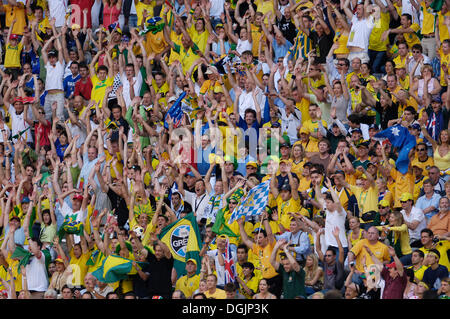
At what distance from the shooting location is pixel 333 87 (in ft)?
66.9

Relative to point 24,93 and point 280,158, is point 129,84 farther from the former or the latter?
point 280,158

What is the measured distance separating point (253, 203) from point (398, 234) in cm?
205

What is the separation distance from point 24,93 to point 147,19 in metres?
2.53

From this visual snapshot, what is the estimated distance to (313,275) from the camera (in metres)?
17.4

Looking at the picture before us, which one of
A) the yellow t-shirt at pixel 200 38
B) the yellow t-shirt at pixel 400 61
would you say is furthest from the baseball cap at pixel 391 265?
the yellow t-shirt at pixel 200 38

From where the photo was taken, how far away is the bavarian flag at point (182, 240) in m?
18.3

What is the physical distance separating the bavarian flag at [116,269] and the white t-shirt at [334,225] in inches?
102

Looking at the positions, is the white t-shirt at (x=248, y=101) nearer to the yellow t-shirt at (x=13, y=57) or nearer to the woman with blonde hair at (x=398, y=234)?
the woman with blonde hair at (x=398, y=234)

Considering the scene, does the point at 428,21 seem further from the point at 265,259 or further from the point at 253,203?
the point at 265,259

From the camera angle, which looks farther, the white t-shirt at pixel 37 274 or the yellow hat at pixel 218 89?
the yellow hat at pixel 218 89

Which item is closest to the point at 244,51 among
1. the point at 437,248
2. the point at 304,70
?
the point at 304,70

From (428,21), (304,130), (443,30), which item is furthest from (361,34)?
(304,130)

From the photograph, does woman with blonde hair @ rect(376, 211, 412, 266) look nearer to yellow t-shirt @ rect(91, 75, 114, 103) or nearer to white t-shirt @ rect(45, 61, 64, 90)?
yellow t-shirt @ rect(91, 75, 114, 103)

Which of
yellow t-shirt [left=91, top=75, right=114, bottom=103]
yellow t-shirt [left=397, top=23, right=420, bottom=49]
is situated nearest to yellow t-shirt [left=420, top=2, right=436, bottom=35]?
yellow t-shirt [left=397, top=23, right=420, bottom=49]
